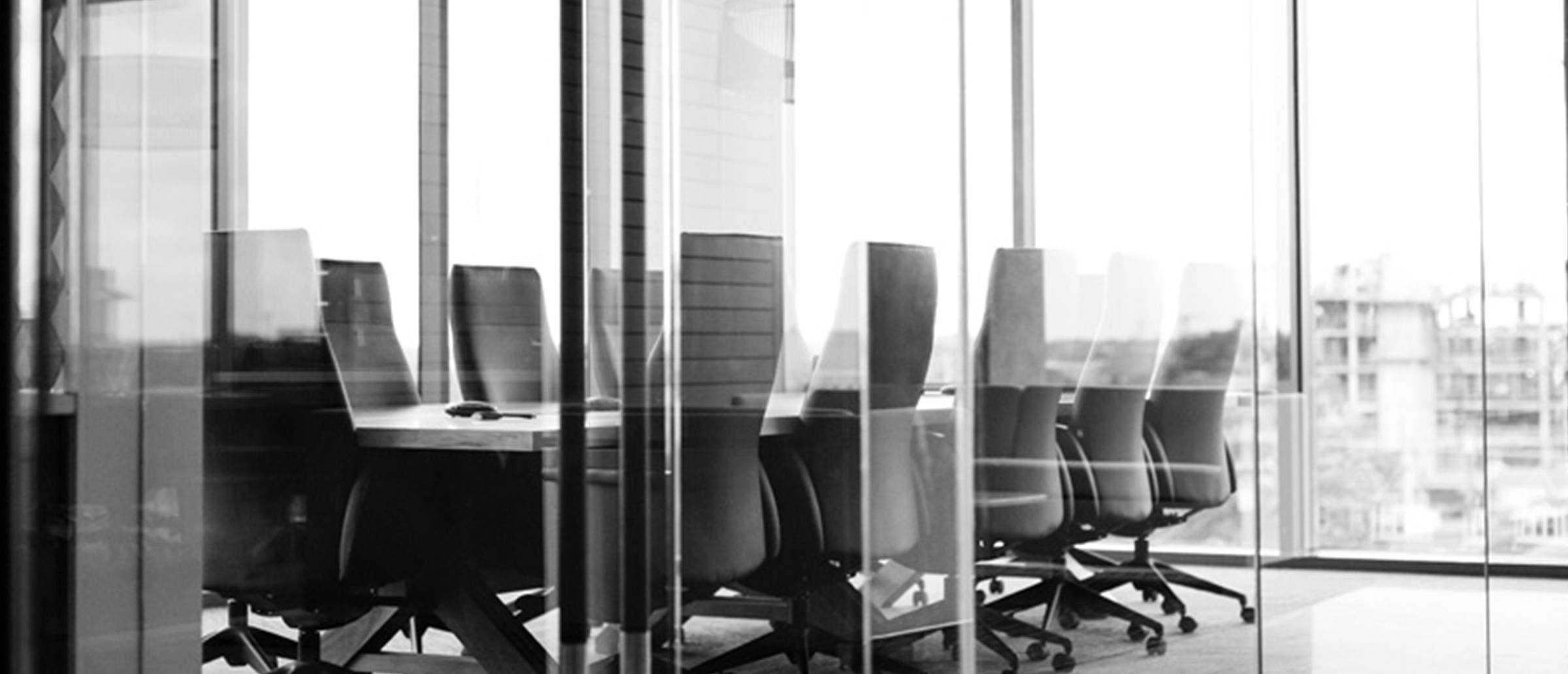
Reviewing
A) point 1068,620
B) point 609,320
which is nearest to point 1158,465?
point 1068,620

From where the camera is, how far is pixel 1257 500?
3074 mm

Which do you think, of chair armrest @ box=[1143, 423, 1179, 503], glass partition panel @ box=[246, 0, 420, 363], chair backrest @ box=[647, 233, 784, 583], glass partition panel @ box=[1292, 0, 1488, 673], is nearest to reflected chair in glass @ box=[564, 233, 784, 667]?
chair backrest @ box=[647, 233, 784, 583]

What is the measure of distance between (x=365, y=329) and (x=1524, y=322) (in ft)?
6.72

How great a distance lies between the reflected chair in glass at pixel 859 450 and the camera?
9.90 feet

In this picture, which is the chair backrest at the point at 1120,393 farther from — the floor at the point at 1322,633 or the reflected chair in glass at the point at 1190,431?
the floor at the point at 1322,633

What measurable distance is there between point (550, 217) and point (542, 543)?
58 cm

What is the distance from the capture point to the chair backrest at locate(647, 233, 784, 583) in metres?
3.02

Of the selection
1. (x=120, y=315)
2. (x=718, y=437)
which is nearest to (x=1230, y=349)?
(x=718, y=437)

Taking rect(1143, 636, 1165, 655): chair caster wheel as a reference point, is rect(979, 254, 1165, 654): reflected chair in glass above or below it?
above

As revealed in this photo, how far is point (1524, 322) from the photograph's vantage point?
300 cm

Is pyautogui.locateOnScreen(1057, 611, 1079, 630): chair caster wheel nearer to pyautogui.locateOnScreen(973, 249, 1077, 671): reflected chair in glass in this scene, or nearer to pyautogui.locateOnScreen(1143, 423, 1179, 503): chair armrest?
pyautogui.locateOnScreen(973, 249, 1077, 671): reflected chair in glass

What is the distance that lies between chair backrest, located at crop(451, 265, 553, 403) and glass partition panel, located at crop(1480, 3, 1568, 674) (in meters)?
1.68

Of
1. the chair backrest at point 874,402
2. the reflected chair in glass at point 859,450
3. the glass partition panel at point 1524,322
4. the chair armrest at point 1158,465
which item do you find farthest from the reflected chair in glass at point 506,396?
the glass partition panel at point 1524,322

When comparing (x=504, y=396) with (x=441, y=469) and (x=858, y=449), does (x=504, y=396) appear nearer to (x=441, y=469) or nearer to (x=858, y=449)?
(x=441, y=469)
